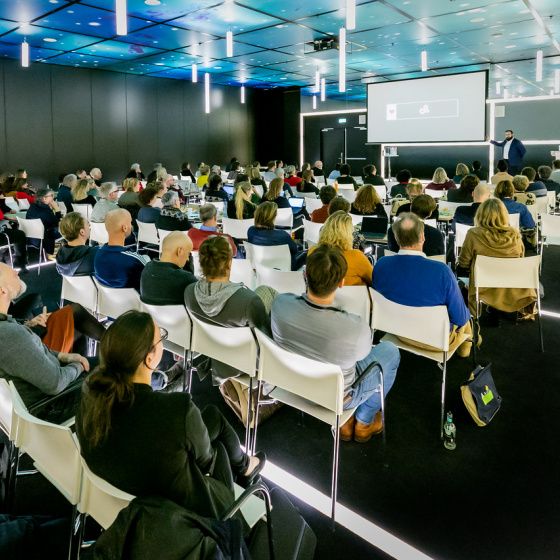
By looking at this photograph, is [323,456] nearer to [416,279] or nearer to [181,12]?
[416,279]

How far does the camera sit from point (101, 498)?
61.0 inches

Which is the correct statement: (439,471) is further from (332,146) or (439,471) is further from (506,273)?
(332,146)

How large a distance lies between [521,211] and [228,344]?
487 centimetres

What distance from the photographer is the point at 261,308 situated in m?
2.75

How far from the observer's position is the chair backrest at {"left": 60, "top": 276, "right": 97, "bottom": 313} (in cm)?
355

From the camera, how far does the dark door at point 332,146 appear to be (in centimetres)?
1747

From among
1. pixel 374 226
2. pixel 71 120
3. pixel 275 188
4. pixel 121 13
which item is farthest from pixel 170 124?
pixel 374 226

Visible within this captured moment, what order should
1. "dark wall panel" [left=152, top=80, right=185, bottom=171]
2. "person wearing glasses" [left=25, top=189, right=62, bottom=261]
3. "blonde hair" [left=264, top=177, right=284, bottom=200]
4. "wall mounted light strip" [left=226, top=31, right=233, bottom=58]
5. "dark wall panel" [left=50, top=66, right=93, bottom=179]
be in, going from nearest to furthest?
"wall mounted light strip" [left=226, top=31, right=233, bottom=58], "person wearing glasses" [left=25, top=189, right=62, bottom=261], "blonde hair" [left=264, top=177, right=284, bottom=200], "dark wall panel" [left=50, top=66, right=93, bottom=179], "dark wall panel" [left=152, top=80, right=185, bottom=171]

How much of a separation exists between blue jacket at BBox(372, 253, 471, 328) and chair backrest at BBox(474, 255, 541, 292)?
944mm

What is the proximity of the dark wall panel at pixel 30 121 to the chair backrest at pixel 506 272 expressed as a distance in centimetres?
1083

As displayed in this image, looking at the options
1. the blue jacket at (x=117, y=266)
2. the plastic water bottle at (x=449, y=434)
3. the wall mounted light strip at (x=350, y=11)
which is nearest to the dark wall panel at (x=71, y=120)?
the wall mounted light strip at (x=350, y=11)

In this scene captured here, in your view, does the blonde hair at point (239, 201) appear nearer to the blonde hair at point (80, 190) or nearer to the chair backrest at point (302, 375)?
the blonde hair at point (80, 190)

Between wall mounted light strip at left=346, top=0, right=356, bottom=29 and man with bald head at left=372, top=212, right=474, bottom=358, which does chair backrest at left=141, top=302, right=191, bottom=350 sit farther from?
wall mounted light strip at left=346, top=0, right=356, bottom=29

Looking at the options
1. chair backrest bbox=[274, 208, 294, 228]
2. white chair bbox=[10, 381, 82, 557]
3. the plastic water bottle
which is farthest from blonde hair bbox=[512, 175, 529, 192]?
white chair bbox=[10, 381, 82, 557]
